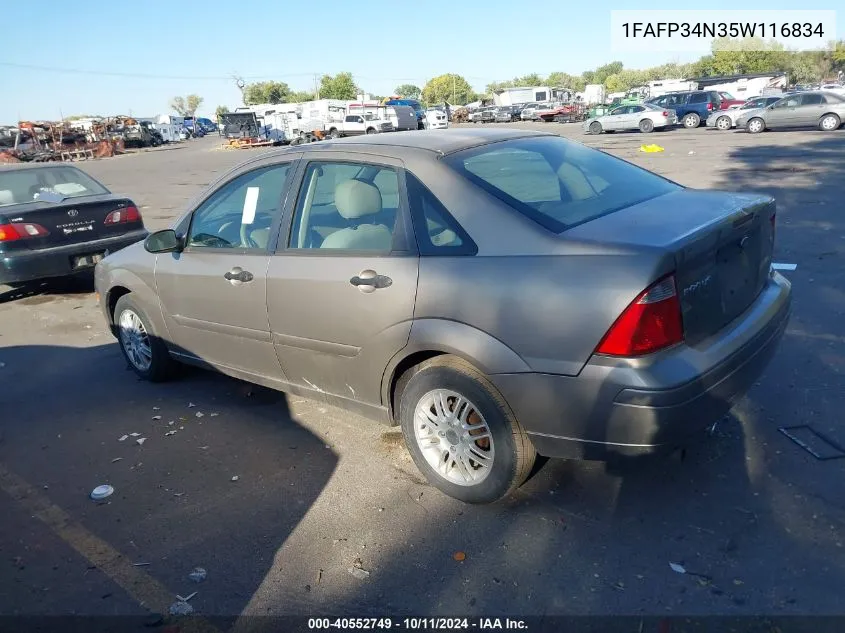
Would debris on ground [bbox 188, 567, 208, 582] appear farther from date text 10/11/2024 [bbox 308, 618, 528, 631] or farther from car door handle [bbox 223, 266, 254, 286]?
car door handle [bbox 223, 266, 254, 286]

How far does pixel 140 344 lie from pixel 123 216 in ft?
12.2

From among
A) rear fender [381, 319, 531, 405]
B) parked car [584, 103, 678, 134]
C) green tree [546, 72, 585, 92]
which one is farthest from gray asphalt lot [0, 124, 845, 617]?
green tree [546, 72, 585, 92]

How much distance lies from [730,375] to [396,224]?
68.1 inches

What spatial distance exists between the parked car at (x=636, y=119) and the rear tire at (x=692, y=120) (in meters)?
0.53

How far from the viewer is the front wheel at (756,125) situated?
82.0 ft

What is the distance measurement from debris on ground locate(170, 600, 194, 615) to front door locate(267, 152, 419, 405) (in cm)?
131

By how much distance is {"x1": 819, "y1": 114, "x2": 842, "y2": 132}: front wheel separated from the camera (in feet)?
78.7

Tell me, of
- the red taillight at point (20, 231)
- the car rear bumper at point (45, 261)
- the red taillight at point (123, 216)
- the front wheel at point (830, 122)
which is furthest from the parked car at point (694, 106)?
the red taillight at point (20, 231)

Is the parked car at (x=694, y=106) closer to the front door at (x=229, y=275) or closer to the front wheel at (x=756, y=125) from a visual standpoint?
the front wheel at (x=756, y=125)

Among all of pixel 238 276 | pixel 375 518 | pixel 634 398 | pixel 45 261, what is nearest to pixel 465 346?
pixel 634 398

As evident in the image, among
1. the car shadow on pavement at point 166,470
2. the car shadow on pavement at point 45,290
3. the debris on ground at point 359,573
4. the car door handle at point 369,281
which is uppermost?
the car door handle at point 369,281

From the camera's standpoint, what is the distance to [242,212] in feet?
13.9

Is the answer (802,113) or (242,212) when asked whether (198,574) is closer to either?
(242,212)

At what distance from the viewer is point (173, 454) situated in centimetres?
407
